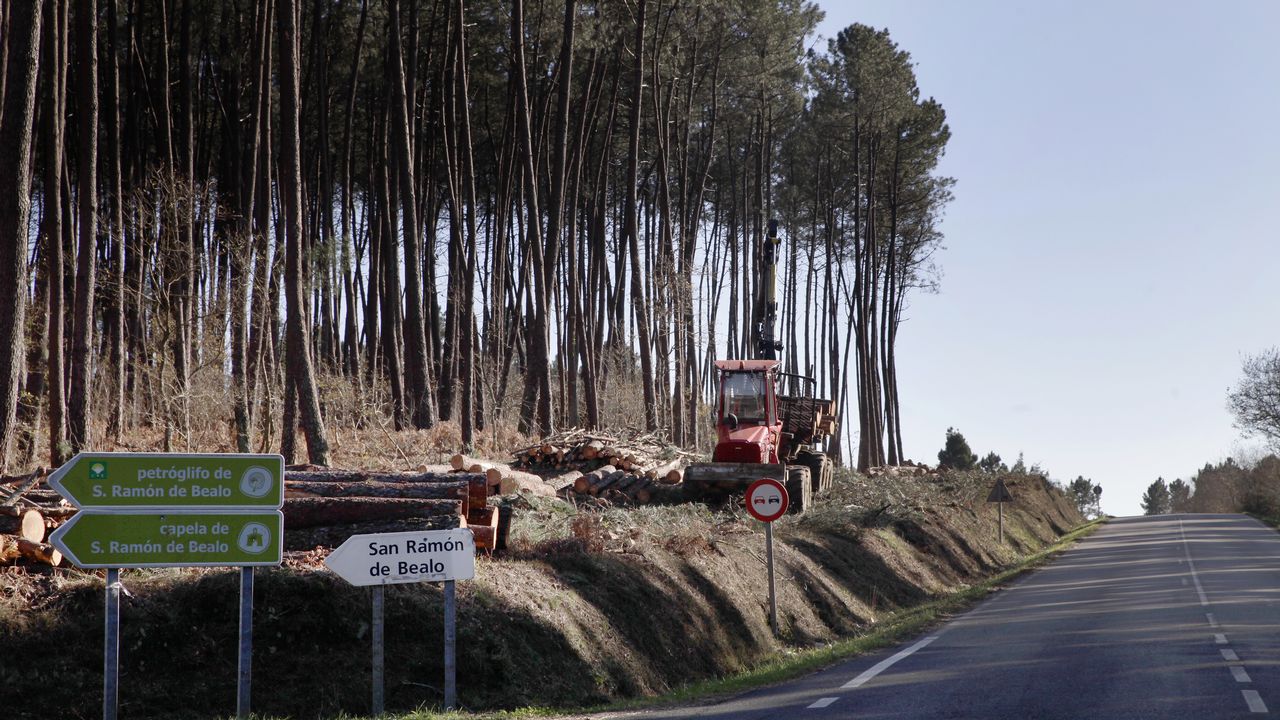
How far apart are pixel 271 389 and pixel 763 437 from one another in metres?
11.3

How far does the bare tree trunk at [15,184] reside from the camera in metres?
14.3

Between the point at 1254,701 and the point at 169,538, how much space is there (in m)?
9.42

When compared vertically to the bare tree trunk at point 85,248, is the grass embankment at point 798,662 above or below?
below

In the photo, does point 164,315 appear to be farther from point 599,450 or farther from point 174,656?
point 174,656

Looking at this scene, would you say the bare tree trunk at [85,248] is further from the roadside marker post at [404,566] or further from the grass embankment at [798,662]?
the grass embankment at [798,662]

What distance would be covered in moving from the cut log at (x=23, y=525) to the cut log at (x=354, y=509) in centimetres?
252

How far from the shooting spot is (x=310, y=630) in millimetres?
10094

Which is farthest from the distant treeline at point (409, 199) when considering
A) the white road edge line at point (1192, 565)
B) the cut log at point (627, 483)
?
the white road edge line at point (1192, 565)

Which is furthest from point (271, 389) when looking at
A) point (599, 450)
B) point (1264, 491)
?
point (1264, 491)

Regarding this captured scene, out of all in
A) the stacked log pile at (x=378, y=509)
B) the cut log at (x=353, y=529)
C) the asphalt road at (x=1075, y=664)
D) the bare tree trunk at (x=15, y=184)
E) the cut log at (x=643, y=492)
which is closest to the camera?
the asphalt road at (x=1075, y=664)

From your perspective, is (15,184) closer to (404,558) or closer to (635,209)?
(404,558)

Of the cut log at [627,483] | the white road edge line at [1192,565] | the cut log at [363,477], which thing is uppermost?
the cut log at [363,477]

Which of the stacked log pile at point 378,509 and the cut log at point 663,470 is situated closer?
the stacked log pile at point 378,509

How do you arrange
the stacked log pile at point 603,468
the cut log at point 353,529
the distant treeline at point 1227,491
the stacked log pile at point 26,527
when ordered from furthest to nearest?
the distant treeline at point 1227,491, the stacked log pile at point 603,468, the cut log at point 353,529, the stacked log pile at point 26,527
